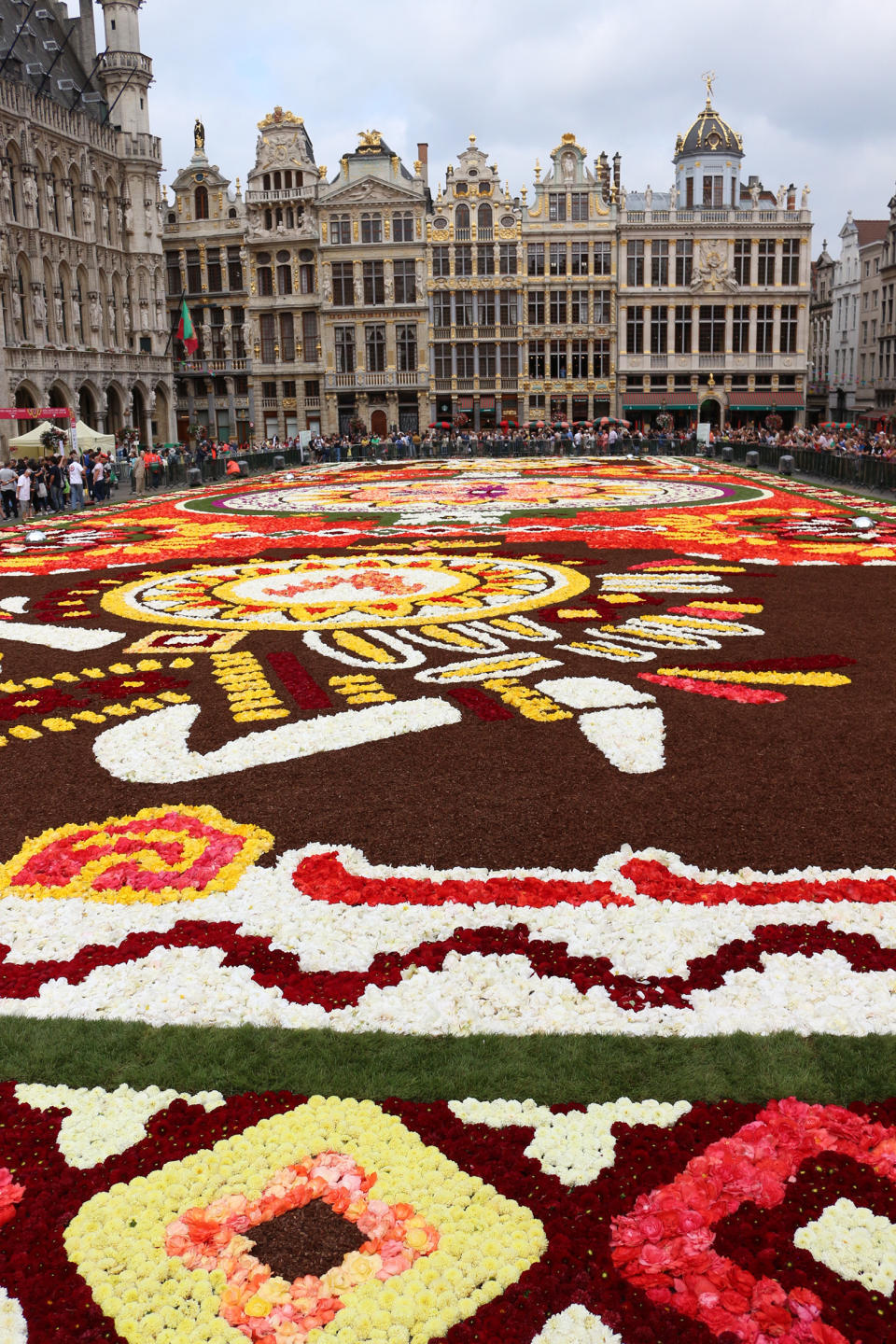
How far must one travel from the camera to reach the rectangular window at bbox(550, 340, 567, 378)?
61.4 meters

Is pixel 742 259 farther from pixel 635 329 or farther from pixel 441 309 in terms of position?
pixel 441 309

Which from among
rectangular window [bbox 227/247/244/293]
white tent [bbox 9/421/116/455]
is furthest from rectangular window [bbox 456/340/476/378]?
white tent [bbox 9/421/116/455]

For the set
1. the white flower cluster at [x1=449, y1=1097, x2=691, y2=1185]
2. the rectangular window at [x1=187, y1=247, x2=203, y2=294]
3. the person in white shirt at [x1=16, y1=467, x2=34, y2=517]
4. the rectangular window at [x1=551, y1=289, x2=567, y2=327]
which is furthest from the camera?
the rectangular window at [x1=187, y1=247, x2=203, y2=294]

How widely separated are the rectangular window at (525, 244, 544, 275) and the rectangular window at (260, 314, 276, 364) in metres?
14.7

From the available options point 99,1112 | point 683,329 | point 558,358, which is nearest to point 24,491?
point 99,1112

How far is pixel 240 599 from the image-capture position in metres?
13.3

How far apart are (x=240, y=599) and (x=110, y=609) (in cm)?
155


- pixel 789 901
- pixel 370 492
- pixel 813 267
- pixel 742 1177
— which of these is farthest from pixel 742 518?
pixel 813 267

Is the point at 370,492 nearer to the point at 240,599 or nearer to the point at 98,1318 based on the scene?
the point at 240,599

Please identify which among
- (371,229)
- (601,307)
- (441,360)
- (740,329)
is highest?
(371,229)

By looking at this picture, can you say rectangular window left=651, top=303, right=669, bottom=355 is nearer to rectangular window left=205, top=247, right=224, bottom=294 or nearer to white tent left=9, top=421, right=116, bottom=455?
rectangular window left=205, top=247, right=224, bottom=294

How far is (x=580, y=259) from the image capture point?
60.4 metres

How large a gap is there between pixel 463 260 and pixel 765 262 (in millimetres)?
16729

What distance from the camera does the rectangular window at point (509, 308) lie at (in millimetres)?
60688
